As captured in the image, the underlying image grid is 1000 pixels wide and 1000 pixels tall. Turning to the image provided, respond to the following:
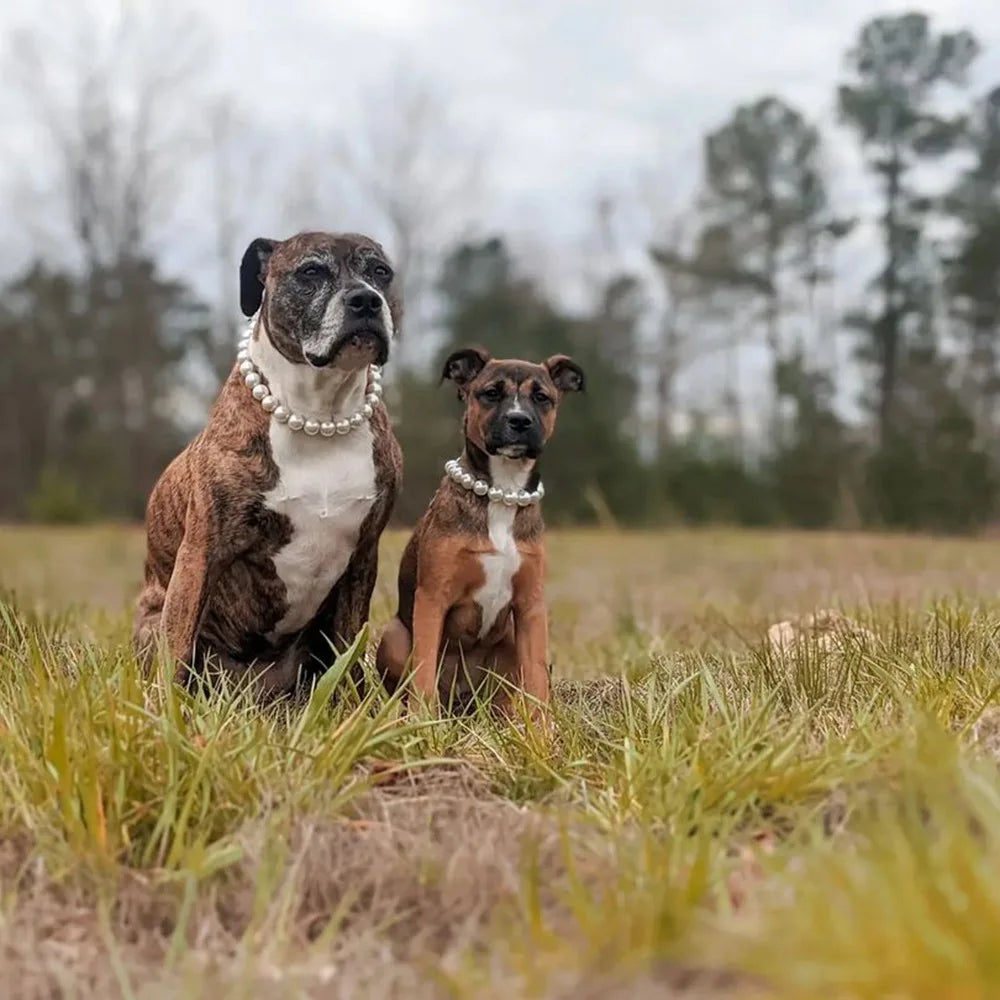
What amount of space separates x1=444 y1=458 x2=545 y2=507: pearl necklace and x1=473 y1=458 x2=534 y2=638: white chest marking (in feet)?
0.08

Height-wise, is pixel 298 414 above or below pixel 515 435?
above

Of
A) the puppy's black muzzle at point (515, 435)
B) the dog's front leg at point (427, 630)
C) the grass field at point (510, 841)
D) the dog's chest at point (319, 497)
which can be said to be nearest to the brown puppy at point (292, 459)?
the dog's chest at point (319, 497)

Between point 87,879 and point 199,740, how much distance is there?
1.61ft

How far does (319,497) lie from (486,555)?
66cm

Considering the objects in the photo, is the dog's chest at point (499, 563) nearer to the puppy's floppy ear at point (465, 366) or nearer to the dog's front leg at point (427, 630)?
the dog's front leg at point (427, 630)

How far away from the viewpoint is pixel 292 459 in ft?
12.0

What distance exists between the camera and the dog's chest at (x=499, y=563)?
3.94m

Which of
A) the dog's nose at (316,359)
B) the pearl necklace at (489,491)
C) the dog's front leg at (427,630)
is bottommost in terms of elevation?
the dog's front leg at (427,630)

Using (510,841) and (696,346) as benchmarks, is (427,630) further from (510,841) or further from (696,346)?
(696,346)

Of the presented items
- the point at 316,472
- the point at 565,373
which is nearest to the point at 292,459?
the point at 316,472

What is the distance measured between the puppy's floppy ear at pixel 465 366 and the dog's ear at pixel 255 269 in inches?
30.8

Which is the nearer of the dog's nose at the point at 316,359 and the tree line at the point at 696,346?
the dog's nose at the point at 316,359

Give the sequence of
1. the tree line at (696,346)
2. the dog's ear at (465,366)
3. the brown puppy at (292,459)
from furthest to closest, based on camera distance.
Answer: the tree line at (696,346) → the dog's ear at (465,366) → the brown puppy at (292,459)

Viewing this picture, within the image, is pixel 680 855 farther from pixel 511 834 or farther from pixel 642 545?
pixel 642 545
